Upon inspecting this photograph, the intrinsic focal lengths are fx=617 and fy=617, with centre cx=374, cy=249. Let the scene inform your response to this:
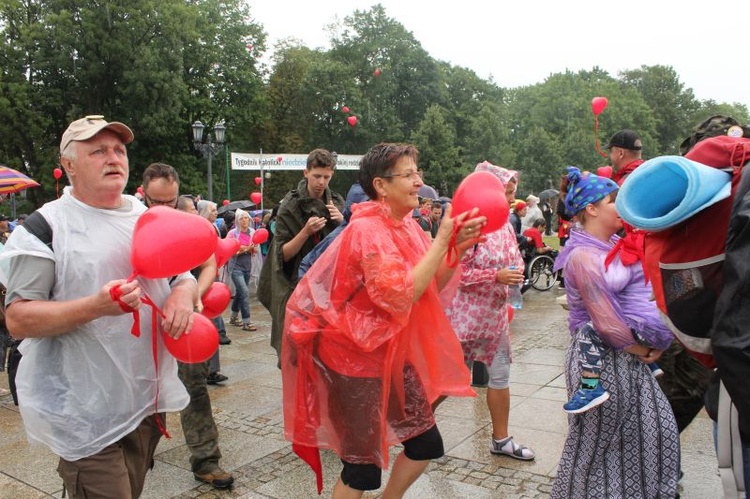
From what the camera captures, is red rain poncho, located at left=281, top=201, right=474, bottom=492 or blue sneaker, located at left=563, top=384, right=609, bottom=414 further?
blue sneaker, located at left=563, top=384, right=609, bottom=414

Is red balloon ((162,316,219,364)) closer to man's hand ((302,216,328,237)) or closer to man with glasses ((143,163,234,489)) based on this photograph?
man with glasses ((143,163,234,489))

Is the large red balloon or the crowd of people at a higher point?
the large red balloon

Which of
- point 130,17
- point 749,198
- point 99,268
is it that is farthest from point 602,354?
point 130,17

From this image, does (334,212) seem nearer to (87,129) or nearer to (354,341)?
(354,341)

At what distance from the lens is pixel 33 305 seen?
2.23 m

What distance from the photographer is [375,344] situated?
8.84 feet

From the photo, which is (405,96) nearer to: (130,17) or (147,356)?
(130,17)

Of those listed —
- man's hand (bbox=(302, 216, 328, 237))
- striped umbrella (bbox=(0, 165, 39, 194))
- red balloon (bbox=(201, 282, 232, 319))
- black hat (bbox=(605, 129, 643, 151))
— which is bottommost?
red balloon (bbox=(201, 282, 232, 319))

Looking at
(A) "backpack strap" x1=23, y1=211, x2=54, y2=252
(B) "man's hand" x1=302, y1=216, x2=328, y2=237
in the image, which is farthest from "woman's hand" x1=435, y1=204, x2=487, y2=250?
(B) "man's hand" x1=302, y1=216, x2=328, y2=237

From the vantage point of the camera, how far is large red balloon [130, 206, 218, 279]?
91.7 inches

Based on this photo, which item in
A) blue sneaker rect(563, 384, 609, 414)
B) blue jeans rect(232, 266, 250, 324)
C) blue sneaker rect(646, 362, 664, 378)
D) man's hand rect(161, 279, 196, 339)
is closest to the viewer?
man's hand rect(161, 279, 196, 339)

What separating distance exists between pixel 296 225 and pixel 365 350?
200 cm

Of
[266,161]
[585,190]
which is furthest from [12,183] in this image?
[585,190]

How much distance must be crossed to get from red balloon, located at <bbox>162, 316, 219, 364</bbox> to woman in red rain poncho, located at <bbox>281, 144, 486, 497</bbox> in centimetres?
36
